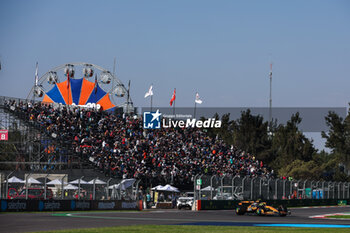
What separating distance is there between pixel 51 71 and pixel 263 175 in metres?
30.5

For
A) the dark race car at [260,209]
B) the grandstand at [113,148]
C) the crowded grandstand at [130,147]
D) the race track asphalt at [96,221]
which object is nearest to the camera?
the race track asphalt at [96,221]

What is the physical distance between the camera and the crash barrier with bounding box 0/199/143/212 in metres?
36.8

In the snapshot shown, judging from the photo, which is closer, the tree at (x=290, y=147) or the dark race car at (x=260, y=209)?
the dark race car at (x=260, y=209)

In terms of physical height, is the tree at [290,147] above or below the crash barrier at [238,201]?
above

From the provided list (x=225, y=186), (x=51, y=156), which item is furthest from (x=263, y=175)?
(x=51, y=156)

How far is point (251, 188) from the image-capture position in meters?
52.9

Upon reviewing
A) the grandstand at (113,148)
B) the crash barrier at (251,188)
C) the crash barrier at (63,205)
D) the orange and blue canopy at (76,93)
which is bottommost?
the crash barrier at (63,205)

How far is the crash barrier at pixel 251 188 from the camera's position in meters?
49.7

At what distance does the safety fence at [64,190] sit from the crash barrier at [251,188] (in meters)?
6.42

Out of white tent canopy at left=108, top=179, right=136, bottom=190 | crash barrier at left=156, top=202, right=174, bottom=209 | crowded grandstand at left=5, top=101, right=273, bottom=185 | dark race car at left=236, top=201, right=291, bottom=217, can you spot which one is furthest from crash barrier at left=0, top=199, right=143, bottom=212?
dark race car at left=236, top=201, right=291, bottom=217

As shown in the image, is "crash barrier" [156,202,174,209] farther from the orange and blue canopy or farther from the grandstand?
the orange and blue canopy

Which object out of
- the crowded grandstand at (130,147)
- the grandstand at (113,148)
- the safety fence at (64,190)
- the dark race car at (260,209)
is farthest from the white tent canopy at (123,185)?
the dark race car at (260,209)

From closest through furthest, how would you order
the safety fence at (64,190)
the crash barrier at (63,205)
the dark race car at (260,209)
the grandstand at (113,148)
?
the crash barrier at (63,205) < the dark race car at (260,209) < the safety fence at (64,190) < the grandstand at (113,148)

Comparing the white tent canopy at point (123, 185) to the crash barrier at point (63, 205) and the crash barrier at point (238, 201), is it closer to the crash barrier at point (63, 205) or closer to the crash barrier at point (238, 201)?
the crash barrier at point (63, 205)
